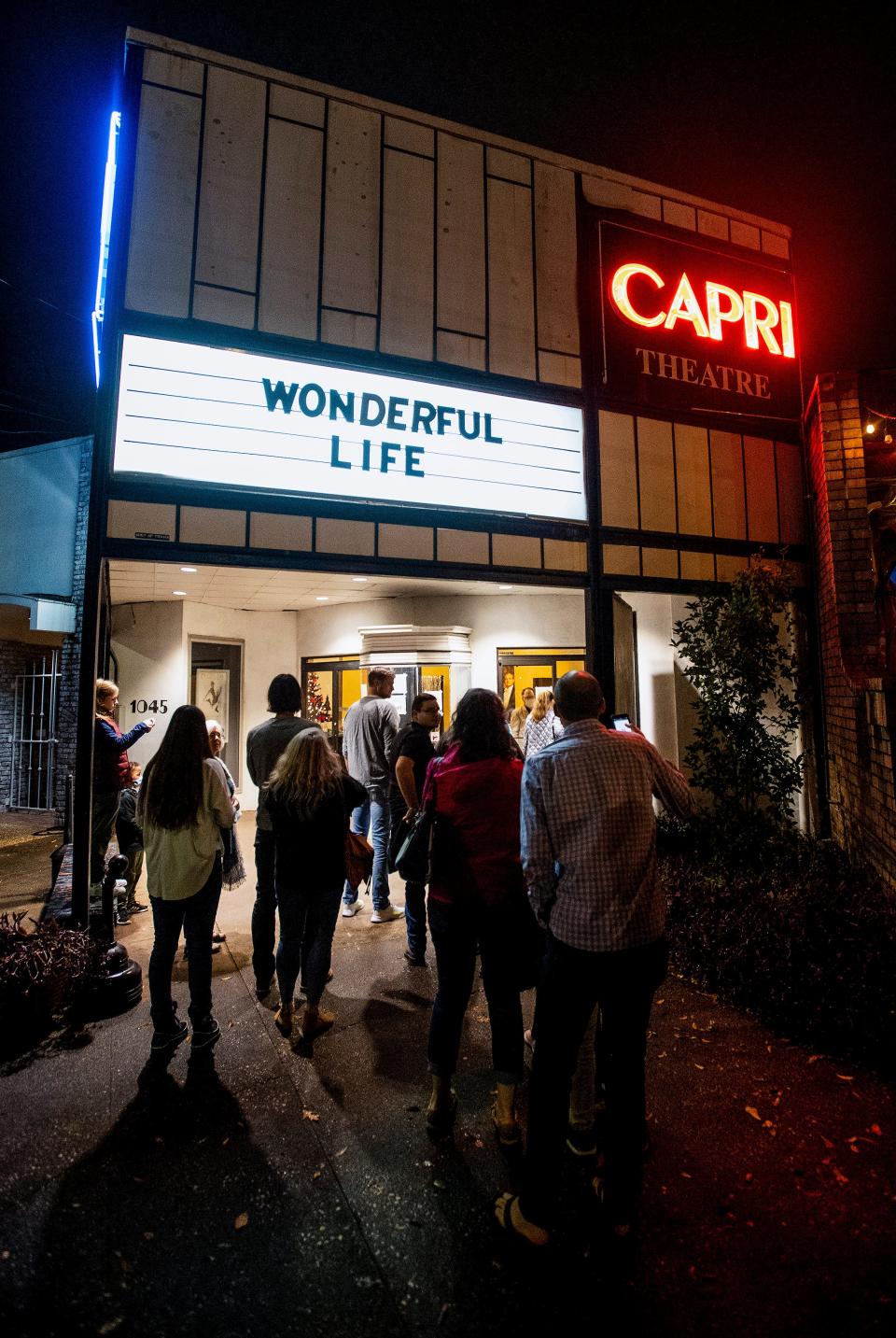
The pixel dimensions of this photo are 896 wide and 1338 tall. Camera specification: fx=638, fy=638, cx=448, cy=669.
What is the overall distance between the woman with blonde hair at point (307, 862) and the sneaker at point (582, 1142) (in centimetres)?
164

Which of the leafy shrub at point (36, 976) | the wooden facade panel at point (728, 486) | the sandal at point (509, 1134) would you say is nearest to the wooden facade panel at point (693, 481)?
the wooden facade panel at point (728, 486)

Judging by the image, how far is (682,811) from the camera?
2.67m

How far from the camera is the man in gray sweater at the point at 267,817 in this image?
14.2 feet

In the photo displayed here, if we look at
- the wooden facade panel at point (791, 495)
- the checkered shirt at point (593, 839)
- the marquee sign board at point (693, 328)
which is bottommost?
the checkered shirt at point (593, 839)

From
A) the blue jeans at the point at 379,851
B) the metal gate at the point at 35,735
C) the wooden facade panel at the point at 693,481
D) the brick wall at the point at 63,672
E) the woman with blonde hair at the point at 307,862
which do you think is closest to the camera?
the woman with blonde hair at the point at 307,862

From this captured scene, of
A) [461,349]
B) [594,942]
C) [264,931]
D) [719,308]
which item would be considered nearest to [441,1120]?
[594,942]

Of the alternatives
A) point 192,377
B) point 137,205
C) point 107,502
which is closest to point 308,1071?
point 107,502

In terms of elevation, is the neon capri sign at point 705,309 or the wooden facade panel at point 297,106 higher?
the wooden facade panel at point 297,106

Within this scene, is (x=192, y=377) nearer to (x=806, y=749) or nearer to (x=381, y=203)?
(x=381, y=203)

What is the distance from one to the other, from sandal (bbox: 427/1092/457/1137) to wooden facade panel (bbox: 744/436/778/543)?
6.03 metres

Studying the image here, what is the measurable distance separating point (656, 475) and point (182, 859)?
217 inches

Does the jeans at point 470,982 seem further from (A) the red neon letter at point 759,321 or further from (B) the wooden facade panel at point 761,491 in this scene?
(A) the red neon letter at point 759,321

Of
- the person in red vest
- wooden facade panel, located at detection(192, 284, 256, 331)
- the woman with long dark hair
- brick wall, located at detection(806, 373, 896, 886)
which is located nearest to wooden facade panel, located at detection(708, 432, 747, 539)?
brick wall, located at detection(806, 373, 896, 886)

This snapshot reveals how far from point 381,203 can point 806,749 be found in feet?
22.5
